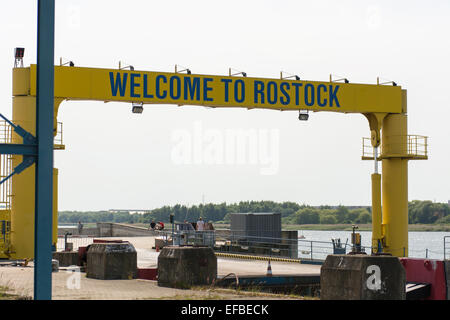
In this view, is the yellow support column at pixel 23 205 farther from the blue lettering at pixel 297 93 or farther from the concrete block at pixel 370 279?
the concrete block at pixel 370 279

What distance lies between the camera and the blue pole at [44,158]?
37.1ft

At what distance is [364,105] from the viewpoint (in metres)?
31.0

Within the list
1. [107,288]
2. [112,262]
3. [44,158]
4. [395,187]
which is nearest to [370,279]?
[107,288]

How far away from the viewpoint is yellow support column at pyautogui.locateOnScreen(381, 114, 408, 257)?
1236 inches

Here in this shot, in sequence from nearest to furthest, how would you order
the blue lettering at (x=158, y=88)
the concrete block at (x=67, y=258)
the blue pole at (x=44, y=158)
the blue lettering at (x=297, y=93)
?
the blue pole at (x=44, y=158) → the concrete block at (x=67, y=258) → the blue lettering at (x=158, y=88) → the blue lettering at (x=297, y=93)

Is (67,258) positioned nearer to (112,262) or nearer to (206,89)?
(112,262)

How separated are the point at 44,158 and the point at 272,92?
18714mm

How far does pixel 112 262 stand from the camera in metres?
19.8

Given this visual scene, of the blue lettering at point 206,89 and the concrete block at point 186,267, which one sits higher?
the blue lettering at point 206,89

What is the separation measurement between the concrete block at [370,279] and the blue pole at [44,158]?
270 inches

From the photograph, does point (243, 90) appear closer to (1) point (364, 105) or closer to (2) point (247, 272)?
(1) point (364, 105)

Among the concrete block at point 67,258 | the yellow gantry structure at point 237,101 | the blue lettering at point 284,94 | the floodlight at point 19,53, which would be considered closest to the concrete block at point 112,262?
the concrete block at point 67,258
